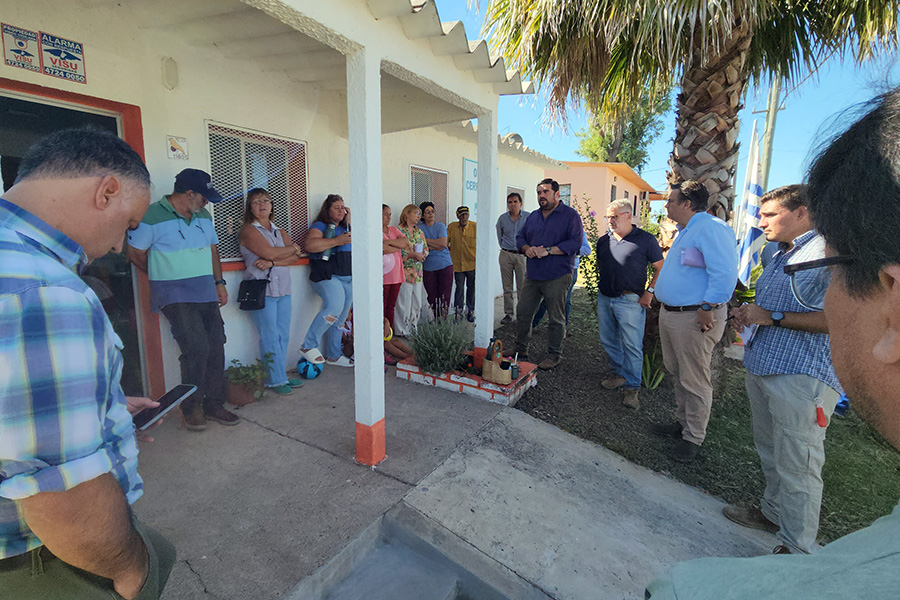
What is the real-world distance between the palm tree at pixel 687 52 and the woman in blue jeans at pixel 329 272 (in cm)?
281

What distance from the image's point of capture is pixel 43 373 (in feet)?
2.96

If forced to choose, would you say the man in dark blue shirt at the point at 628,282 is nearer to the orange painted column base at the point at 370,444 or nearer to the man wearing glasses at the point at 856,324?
the orange painted column base at the point at 370,444

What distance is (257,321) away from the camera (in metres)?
4.27

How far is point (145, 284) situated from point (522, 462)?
3.38 metres

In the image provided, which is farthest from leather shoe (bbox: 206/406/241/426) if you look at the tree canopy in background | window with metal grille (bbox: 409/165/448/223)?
the tree canopy in background

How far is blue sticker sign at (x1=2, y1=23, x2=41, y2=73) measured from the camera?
271 centimetres

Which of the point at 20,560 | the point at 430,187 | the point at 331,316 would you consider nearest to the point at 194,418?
the point at 331,316

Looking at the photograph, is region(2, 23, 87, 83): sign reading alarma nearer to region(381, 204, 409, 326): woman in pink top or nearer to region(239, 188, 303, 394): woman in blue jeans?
region(239, 188, 303, 394): woman in blue jeans

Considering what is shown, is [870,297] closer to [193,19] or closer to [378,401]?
[378,401]

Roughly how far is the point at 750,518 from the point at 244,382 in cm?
404

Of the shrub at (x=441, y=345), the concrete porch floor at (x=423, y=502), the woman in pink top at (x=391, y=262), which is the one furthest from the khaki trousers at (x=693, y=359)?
the woman in pink top at (x=391, y=262)

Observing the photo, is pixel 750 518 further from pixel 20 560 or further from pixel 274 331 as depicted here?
pixel 274 331

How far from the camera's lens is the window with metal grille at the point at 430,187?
6849 millimetres

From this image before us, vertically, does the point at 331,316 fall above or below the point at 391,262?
below
